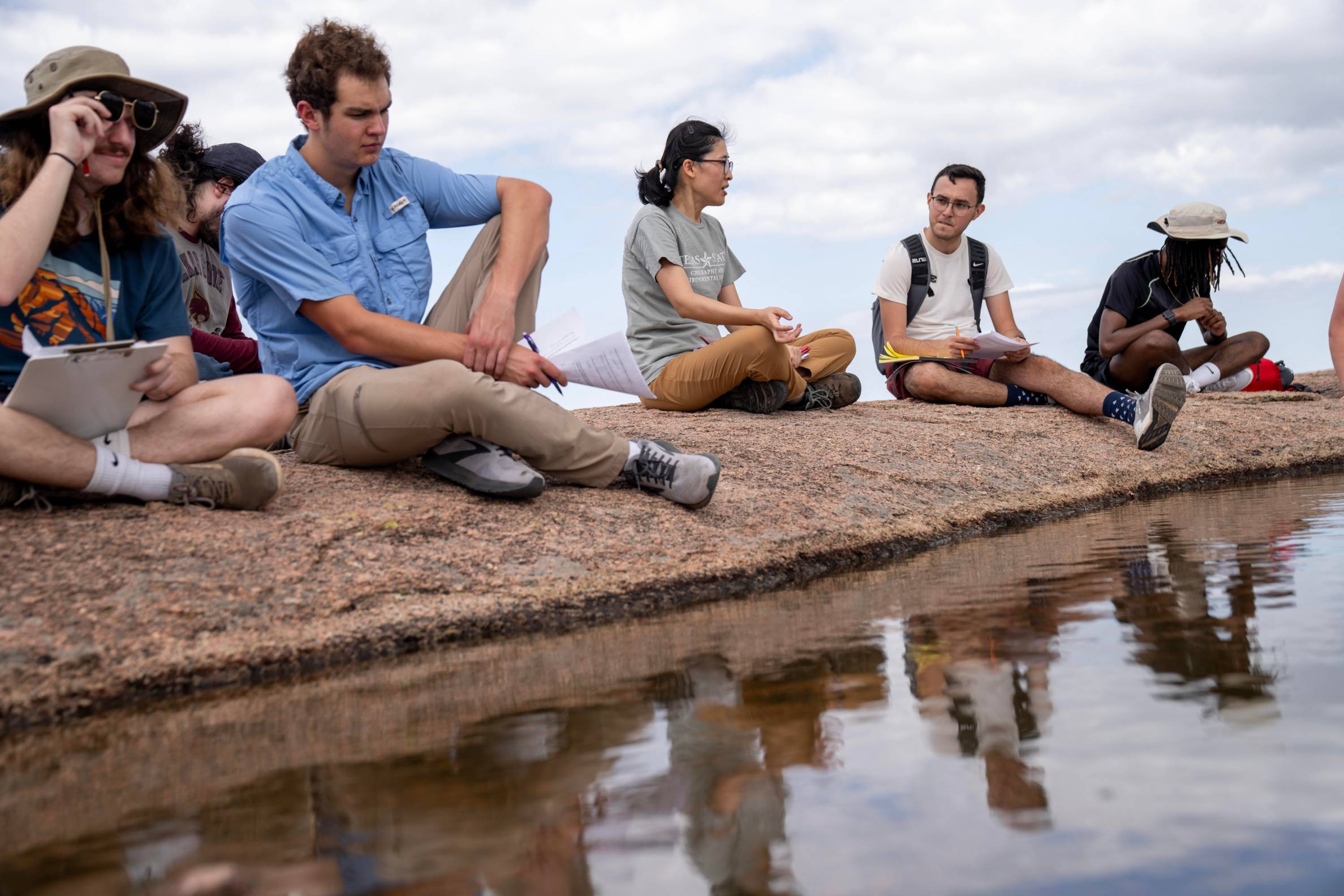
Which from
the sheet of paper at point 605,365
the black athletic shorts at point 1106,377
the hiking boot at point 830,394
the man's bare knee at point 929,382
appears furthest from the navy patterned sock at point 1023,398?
the sheet of paper at point 605,365

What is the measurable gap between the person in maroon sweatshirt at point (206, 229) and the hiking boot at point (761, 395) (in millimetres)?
2408

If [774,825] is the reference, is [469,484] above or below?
above

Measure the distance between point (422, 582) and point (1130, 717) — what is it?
1.99m

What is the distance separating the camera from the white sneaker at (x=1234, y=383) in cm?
873

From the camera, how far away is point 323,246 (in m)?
3.98

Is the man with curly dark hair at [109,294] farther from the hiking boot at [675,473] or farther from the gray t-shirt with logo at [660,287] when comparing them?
the gray t-shirt with logo at [660,287]

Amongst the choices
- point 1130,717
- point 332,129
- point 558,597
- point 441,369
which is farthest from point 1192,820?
point 332,129

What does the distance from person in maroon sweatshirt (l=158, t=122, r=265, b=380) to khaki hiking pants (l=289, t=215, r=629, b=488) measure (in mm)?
768

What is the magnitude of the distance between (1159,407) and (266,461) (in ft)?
14.4

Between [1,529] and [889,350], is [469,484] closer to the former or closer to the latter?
[1,529]

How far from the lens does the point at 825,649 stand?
263cm

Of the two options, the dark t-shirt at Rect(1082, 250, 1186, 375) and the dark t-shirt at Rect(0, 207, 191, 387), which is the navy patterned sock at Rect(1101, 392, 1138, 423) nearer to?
the dark t-shirt at Rect(1082, 250, 1186, 375)

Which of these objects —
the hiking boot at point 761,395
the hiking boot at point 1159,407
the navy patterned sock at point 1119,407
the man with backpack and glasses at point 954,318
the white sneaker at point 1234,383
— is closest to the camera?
the hiking boot at point 1159,407

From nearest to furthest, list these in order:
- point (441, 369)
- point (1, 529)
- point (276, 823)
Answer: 1. point (276, 823)
2. point (1, 529)
3. point (441, 369)
